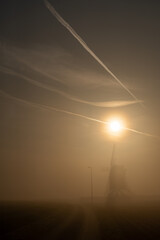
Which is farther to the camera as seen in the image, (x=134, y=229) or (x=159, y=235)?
(x=134, y=229)

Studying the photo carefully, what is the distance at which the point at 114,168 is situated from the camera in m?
98.7

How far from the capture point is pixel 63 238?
70.1 ft

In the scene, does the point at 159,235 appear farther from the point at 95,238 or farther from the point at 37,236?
the point at 37,236

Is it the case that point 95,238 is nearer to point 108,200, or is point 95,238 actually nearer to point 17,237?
point 17,237

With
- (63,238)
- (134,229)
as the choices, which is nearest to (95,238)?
(63,238)

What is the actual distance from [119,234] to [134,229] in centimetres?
321

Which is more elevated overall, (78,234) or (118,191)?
(78,234)

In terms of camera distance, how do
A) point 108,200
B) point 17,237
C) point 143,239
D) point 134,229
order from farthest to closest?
point 108,200, point 134,229, point 17,237, point 143,239

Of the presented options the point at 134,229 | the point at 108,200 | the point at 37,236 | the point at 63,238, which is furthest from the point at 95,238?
the point at 108,200

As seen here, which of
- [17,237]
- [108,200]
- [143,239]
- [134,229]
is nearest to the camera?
[143,239]

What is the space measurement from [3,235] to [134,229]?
395 inches

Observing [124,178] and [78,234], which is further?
[124,178]

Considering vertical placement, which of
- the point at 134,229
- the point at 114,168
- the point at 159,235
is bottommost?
the point at 114,168

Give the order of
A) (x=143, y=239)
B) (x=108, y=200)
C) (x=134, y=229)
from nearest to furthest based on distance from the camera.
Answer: (x=143, y=239), (x=134, y=229), (x=108, y=200)
